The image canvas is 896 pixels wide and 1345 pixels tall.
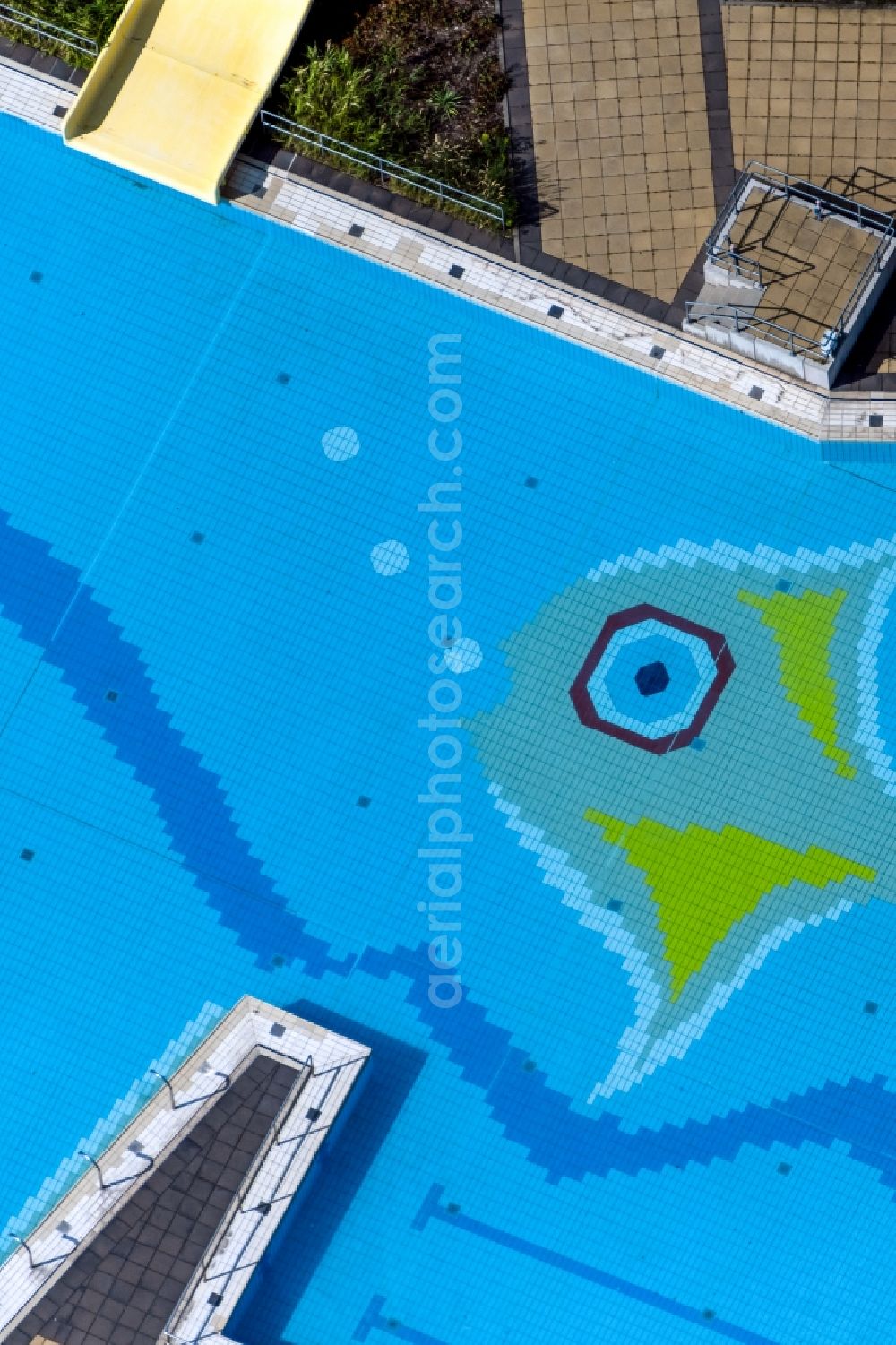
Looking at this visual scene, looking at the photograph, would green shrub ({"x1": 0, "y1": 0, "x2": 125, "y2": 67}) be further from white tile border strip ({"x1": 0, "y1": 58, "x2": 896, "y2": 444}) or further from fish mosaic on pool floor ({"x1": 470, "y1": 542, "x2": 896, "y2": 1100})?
fish mosaic on pool floor ({"x1": 470, "y1": 542, "x2": 896, "y2": 1100})

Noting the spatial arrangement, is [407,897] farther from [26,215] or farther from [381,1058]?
[26,215]

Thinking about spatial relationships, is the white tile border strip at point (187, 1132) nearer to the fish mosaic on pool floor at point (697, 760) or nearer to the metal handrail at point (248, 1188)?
the metal handrail at point (248, 1188)

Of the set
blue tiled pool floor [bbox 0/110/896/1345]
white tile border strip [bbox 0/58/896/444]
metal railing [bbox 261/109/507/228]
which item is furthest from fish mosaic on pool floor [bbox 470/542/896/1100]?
metal railing [bbox 261/109/507/228]

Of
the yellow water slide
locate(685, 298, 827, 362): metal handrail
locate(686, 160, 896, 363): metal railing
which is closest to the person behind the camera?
locate(686, 160, 896, 363): metal railing

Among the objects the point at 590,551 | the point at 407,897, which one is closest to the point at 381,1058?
the point at 407,897

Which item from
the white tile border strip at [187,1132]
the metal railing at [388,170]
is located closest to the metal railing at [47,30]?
the metal railing at [388,170]
